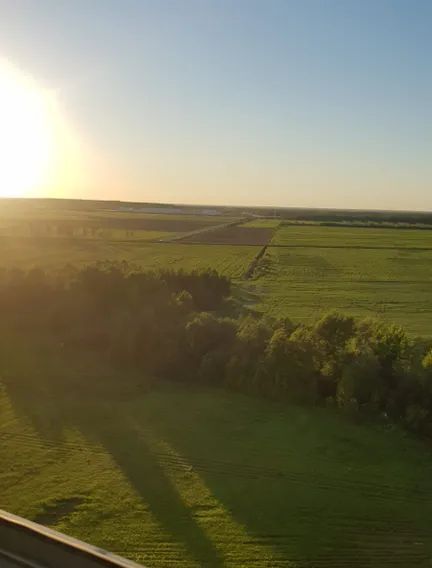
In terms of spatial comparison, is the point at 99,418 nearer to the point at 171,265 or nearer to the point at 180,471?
the point at 180,471

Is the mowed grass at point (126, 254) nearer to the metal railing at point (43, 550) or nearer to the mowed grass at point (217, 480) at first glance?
the mowed grass at point (217, 480)

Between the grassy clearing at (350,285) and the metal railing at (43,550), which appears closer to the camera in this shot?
the metal railing at (43,550)

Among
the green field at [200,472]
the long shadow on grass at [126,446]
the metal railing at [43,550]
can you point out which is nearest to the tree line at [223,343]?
the green field at [200,472]

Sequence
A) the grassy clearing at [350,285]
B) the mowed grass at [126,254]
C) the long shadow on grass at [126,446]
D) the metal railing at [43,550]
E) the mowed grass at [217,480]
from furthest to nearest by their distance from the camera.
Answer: the mowed grass at [126,254] → the grassy clearing at [350,285] → the long shadow on grass at [126,446] → the mowed grass at [217,480] → the metal railing at [43,550]

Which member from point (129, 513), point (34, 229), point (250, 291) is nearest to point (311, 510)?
point (129, 513)

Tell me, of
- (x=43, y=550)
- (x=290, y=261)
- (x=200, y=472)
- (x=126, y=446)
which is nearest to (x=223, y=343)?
(x=126, y=446)

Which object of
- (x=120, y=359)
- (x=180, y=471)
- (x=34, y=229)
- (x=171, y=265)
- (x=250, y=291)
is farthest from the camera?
(x=34, y=229)
